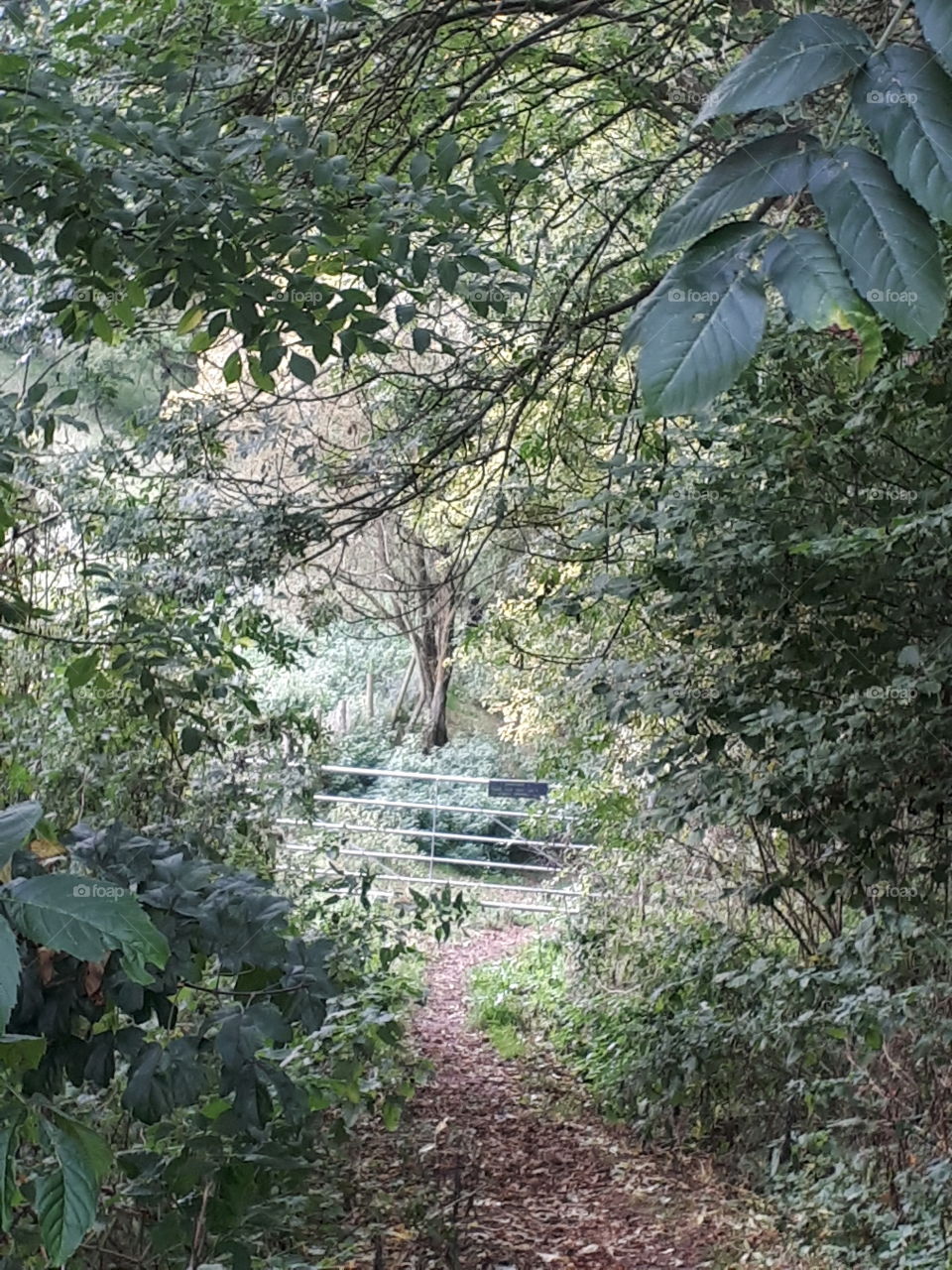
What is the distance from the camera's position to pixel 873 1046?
132 inches

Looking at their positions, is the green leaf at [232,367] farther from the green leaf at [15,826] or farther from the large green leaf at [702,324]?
the large green leaf at [702,324]

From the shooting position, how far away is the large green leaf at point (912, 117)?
658 millimetres

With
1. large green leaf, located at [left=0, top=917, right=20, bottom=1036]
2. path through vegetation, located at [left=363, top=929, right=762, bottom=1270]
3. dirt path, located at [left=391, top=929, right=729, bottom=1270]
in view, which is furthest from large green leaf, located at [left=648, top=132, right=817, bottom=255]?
dirt path, located at [left=391, top=929, right=729, bottom=1270]

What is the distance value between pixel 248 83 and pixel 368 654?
13870 millimetres

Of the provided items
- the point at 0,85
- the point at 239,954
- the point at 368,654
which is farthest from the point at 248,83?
the point at 368,654

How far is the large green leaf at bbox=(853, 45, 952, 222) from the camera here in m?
0.66

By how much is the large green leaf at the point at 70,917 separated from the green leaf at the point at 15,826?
0.09 m

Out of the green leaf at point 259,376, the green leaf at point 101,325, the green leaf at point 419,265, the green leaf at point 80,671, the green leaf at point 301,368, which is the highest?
the green leaf at point 419,265

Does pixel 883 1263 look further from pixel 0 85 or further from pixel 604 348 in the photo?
pixel 0 85

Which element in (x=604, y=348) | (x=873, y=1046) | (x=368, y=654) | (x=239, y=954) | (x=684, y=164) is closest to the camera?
(x=239, y=954)

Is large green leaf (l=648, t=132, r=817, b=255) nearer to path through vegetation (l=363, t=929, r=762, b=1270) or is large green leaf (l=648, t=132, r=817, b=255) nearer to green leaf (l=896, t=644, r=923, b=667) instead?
green leaf (l=896, t=644, r=923, b=667)

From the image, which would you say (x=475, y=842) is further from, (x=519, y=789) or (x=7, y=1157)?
(x=7, y=1157)

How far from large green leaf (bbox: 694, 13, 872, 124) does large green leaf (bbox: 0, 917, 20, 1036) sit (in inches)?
28.3

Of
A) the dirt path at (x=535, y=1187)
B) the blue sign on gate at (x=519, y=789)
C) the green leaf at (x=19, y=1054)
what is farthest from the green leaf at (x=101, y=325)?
the blue sign on gate at (x=519, y=789)
